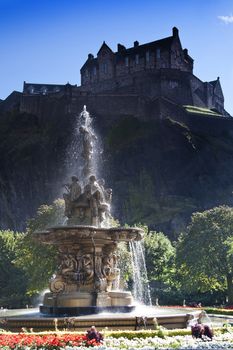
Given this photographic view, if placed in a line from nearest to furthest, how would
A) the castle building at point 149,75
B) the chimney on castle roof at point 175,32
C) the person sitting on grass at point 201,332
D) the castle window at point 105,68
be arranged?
the person sitting on grass at point 201,332, the castle building at point 149,75, the chimney on castle roof at point 175,32, the castle window at point 105,68

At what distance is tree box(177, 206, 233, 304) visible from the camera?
42.2 m

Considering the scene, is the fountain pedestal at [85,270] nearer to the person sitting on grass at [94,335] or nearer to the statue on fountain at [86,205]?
the statue on fountain at [86,205]

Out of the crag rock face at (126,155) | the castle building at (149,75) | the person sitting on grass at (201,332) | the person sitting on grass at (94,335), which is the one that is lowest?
the person sitting on grass at (94,335)

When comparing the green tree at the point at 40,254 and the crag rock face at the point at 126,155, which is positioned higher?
the crag rock face at the point at 126,155

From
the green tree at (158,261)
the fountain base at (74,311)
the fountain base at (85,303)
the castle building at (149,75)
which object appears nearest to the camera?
the fountain base at (74,311)

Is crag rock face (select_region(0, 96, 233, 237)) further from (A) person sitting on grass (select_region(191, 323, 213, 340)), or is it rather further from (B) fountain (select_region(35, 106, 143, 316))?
(A) person sitting on grass (select_region(191, 323, 213, 340))

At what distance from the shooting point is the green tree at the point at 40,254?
39.2 meters

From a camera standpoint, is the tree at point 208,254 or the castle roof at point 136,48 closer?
the tree at point 208,254

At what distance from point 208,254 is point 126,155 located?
44.6m

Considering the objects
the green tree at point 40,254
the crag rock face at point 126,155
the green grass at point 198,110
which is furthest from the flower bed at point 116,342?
the green grass at point 198,110

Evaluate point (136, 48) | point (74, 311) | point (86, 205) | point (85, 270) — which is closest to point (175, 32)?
point (136, 48)

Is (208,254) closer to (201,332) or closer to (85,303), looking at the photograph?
(85,303)

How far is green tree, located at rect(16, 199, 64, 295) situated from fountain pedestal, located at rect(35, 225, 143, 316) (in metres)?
16.0

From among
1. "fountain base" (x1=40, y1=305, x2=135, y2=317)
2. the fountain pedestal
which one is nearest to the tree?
the fountain pedestal
